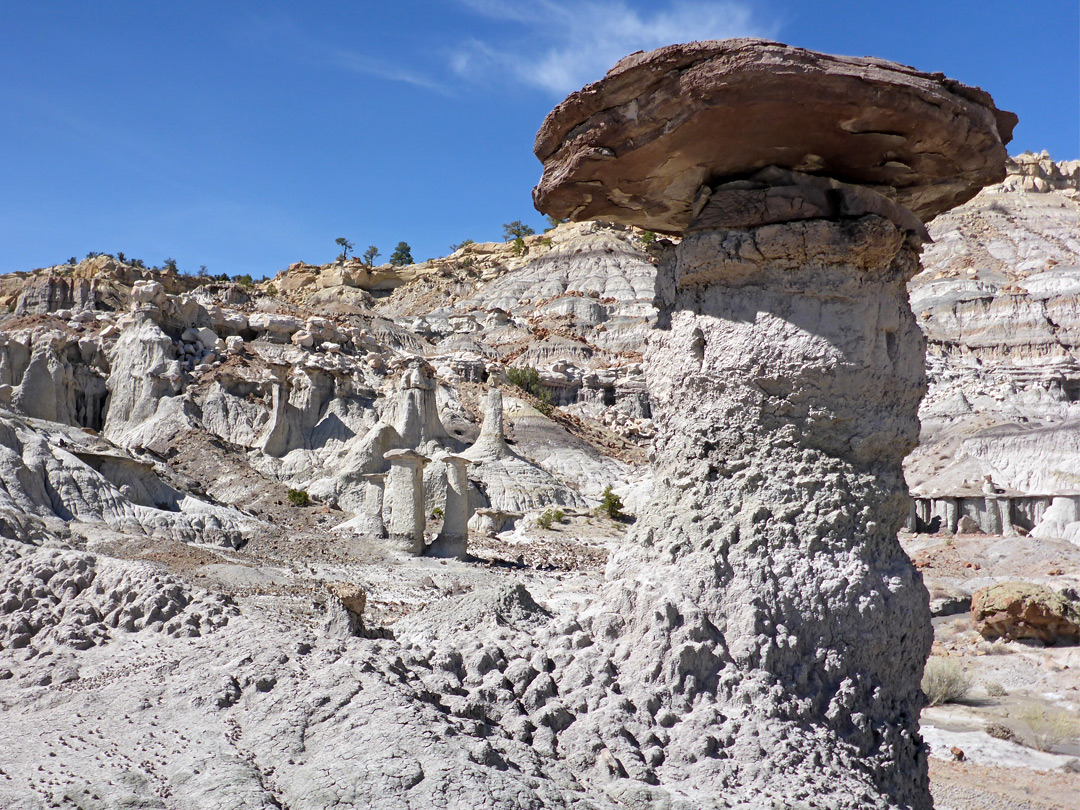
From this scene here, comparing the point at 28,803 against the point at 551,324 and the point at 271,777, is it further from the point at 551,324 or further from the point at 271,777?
the point at 551,324

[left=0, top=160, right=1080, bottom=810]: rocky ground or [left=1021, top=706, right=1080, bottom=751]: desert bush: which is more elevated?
[left=0, top=160, right=1080, bottom=810]: rocky ground

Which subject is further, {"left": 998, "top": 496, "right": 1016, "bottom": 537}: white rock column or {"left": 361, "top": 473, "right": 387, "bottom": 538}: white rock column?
{"left": 998, "top": 496, "right": 1016, "bottom": 537}: white rock column

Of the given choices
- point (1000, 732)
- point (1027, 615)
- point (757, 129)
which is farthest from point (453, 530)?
point (757, 129)

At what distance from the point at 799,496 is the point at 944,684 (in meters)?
5.58

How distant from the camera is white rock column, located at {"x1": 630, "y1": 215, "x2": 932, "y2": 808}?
445 cm

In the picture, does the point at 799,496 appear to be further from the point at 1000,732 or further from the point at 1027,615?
the point at 1027,615

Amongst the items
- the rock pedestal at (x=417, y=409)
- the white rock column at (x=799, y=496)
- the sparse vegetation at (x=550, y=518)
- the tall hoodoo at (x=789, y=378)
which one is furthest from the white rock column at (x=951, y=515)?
the white rock column at (x=799, y=496)

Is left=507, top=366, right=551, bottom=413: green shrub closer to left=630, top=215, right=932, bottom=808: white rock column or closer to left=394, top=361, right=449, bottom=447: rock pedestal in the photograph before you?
left=394, top=361, right=449, bottom=447: rock pedestal

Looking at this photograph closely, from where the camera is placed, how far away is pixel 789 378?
4801mm

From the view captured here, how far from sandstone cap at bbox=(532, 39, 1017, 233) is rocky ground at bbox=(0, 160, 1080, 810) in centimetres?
235

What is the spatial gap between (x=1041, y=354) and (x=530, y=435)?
32.0 m

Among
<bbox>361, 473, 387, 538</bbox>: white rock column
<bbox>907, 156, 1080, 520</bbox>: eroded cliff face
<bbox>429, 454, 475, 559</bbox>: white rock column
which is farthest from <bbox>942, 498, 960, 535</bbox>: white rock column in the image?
<bbox>361, 473, 387, 538</bbox>: white rock column

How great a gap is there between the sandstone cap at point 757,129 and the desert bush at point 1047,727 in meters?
→ 4.95

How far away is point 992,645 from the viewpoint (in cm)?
1162
